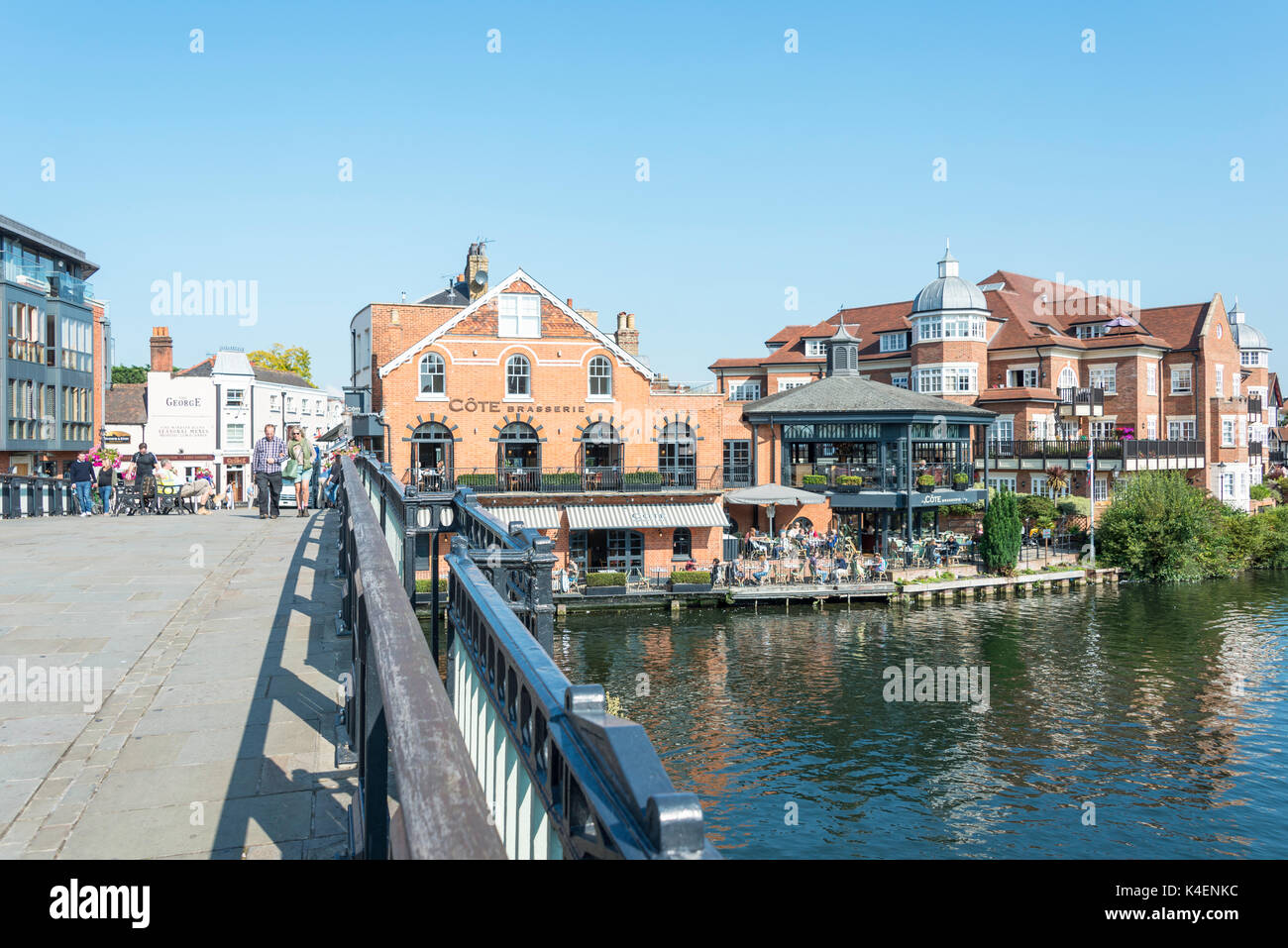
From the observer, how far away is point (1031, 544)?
49.8 m

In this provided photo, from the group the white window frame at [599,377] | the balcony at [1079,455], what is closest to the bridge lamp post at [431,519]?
the white window frame at [599,377]

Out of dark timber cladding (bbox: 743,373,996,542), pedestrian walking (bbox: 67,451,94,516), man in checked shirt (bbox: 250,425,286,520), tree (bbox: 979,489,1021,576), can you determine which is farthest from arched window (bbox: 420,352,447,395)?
tree (bbox: 979,489,1021,576)

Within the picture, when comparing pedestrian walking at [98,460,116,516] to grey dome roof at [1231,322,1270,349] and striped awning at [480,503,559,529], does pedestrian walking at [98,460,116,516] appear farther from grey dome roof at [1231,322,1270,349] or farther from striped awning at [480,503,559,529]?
grey dome roof at [1231,322,1270,349]

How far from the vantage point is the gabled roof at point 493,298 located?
3988 cm

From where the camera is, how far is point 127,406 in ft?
196

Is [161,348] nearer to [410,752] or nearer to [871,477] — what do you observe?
[871,477]

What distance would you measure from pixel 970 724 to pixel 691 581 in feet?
50.1

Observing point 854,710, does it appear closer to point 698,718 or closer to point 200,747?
point 698,718
